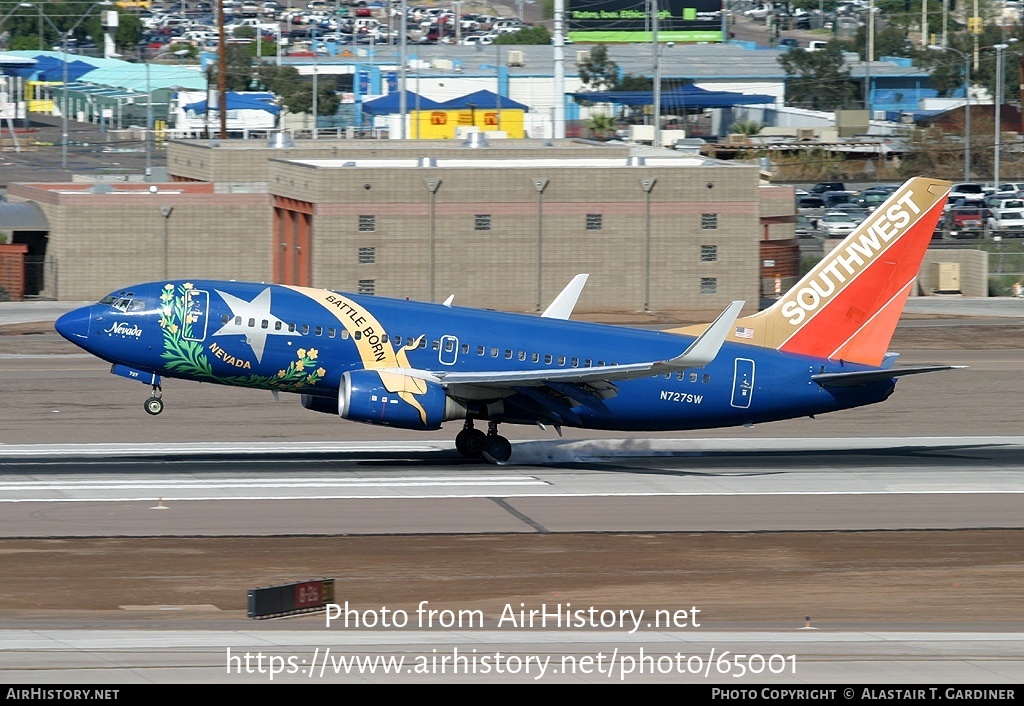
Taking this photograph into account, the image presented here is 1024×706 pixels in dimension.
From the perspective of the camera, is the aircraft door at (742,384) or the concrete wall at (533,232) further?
the concrete wall at (533,232)

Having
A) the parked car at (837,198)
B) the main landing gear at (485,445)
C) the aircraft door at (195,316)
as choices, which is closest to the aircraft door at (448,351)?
the main landing gear at (485,445)

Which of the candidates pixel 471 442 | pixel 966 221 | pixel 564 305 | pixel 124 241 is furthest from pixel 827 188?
pixel 471 442

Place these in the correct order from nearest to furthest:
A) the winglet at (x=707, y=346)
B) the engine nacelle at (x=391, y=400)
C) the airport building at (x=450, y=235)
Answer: the winglet at (x=707, y=346) → the engine nacelle at (x=391, y=400) → the airport building at (x=450, y=235)

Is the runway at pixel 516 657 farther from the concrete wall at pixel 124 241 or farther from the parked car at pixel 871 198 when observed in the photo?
the parked car at pixel 871 198

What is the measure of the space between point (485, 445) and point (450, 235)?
39695 mm

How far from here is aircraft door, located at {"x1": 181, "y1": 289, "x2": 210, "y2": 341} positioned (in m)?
38.9

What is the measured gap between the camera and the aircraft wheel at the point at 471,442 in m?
42.2

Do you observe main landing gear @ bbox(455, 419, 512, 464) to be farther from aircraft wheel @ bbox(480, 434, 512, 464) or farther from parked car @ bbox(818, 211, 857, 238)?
parked car @ bbox(818, 211, 857, 238)

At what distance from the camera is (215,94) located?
189375 millimetres

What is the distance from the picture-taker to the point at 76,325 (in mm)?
39031

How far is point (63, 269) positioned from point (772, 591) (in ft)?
202

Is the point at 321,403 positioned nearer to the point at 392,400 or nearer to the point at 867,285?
the point at 392,400

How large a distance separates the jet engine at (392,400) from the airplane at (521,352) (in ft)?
0.13

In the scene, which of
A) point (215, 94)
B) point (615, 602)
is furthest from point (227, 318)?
point (215, 94)
